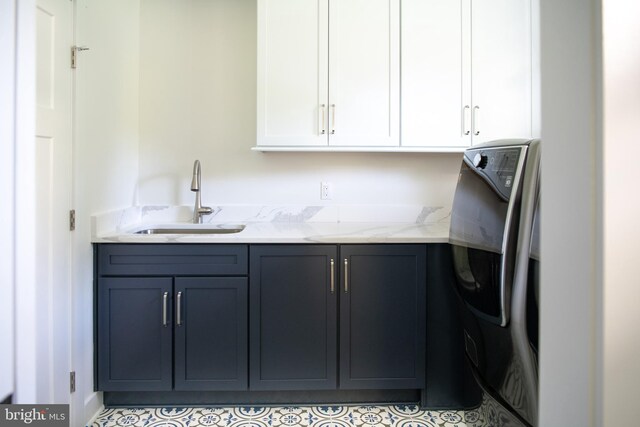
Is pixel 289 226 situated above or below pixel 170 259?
above

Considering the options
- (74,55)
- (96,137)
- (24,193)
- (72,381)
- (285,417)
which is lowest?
(285,417)

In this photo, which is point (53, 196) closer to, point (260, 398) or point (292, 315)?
point (292, 315)

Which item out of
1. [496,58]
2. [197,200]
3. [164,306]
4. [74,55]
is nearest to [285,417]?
[164,306]

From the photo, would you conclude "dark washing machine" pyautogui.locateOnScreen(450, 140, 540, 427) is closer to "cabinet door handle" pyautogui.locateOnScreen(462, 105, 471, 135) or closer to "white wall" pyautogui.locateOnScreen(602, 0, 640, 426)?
"cabinet door handle" pyautogui.locateOnScreen(462, 105, 471, 135)

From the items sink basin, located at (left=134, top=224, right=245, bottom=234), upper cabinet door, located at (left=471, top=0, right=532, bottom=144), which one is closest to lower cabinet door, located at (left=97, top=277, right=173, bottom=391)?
sink basin, located at (left=134, top=224, right=245, bottom=234)

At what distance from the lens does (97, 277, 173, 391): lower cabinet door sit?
2055 millimetres

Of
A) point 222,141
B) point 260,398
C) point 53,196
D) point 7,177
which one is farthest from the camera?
point 222,141

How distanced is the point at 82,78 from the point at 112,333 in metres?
1.17

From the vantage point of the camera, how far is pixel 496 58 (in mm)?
2334

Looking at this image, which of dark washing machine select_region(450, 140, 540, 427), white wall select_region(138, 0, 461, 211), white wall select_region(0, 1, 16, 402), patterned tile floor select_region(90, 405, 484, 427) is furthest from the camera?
white wall select_region(138, 0, 461, 211)

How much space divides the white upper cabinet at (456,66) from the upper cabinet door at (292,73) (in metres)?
0.45

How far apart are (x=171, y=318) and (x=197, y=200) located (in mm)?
756

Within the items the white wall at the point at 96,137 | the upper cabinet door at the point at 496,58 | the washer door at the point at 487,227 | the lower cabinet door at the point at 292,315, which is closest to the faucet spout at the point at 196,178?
the white wall at the point at 96,137

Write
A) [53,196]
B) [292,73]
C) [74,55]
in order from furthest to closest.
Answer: [292,73]
[74,55]
[53,196]
